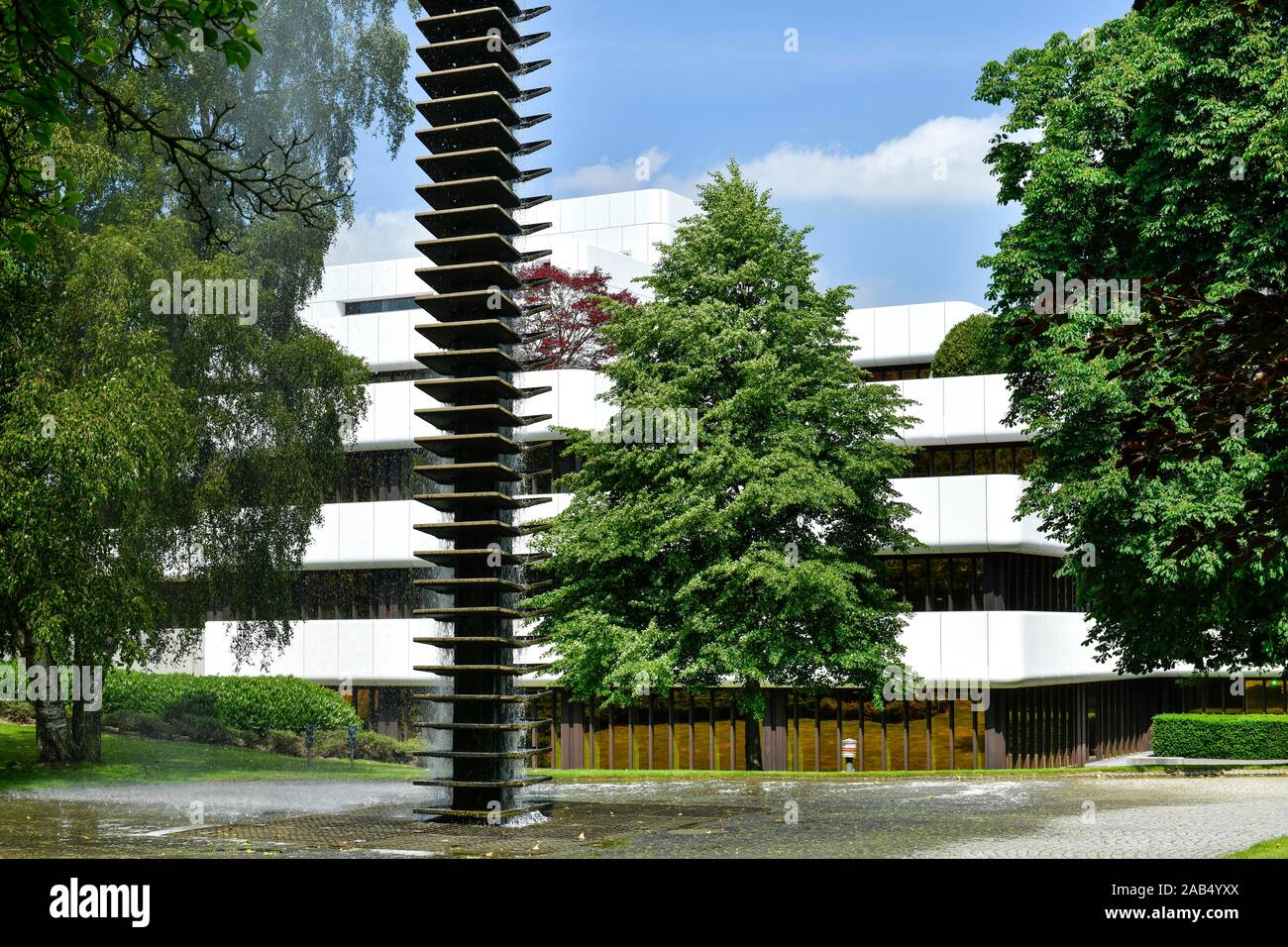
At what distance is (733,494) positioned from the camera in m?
30.1

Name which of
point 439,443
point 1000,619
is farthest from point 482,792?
point 1000,619

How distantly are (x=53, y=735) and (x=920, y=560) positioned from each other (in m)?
22.5

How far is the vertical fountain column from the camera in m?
16.6

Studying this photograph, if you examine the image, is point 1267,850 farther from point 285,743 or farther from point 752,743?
point 285,743

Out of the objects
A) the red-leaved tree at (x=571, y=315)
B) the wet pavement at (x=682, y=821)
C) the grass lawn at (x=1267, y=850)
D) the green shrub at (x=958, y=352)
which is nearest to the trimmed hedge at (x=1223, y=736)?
the green shrub at (x=958, y=352)

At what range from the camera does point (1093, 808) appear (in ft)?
61.9

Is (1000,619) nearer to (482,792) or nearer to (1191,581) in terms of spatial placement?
(1191,581)

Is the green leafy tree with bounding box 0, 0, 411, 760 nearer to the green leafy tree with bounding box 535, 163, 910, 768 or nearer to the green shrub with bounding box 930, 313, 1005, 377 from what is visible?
the green leafy tree with bounding box 535, 163, 910, 768

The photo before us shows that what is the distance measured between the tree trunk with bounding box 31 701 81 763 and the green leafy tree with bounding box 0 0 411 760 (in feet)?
0.20

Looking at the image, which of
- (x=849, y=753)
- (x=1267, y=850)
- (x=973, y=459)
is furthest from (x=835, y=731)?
(x=1267, y=850)

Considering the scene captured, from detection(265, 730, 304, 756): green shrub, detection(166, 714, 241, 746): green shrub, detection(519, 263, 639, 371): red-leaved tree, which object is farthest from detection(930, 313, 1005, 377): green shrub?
detection(166, 714, 241, 746): green shrub

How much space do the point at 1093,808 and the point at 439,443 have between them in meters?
9.42

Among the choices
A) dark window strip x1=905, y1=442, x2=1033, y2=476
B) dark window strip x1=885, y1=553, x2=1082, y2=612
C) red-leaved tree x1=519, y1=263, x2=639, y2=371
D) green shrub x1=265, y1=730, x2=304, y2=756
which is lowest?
green shrub x1=265, y1=730, x2=304, y2=756

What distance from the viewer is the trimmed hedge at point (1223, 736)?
134ft
